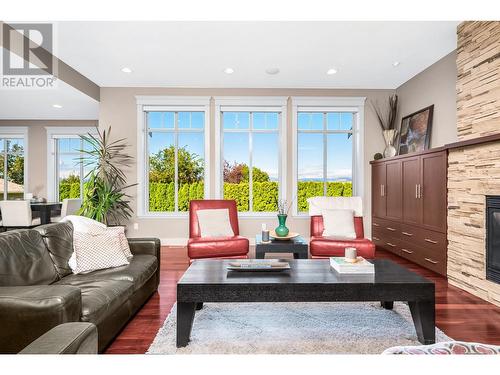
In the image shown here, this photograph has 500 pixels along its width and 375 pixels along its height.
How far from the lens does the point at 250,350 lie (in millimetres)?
1888

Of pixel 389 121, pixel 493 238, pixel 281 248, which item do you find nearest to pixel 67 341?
pixel 281 248

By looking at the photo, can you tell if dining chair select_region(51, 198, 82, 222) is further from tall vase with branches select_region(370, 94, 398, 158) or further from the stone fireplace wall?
the stone fireplace wall

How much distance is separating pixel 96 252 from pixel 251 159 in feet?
11.8

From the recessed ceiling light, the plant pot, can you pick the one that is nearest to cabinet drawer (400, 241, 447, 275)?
the plant pot

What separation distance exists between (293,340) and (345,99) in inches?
180

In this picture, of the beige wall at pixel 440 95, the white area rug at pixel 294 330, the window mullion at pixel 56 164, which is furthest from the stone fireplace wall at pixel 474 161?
the window mullion at pixel 56 164

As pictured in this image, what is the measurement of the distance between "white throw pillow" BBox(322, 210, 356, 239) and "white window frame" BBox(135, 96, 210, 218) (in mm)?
2281

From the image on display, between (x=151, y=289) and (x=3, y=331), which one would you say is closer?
(x=3, y=331)

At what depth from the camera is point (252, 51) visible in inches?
153

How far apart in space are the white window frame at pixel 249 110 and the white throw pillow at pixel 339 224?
4.55 feet

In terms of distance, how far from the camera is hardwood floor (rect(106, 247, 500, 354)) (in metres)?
2.04

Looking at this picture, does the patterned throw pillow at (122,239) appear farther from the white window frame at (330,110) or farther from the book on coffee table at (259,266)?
the white window frame at (330,110)
